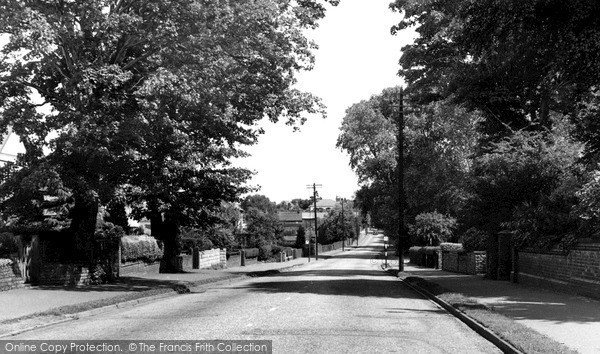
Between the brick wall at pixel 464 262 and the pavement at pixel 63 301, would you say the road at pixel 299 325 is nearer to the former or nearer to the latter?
the pavement at pixel 63 301

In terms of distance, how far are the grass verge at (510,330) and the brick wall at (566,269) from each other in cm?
332

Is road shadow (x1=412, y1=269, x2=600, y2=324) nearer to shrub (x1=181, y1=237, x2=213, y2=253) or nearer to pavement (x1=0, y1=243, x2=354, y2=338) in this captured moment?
pavement (x1=0, y1=243, x2=354, y2=338)

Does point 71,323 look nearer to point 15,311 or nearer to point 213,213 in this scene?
point 15,311

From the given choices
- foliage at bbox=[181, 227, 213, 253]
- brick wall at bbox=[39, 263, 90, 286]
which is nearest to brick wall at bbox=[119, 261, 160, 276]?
foliage at bbox=[181, 227, 213, 253]

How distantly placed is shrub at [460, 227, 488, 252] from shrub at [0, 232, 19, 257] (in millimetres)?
19098

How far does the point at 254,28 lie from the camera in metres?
20.8

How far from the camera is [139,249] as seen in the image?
32.7 m

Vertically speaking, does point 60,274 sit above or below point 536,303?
above

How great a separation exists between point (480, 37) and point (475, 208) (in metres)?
15.3

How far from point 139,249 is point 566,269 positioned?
21289 millimetres

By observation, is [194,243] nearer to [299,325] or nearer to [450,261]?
[450,261]

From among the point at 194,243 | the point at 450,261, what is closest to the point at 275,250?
the point at 194,243

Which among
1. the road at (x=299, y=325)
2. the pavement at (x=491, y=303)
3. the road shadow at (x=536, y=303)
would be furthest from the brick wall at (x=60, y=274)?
the road shadow at (x=536, y=303)

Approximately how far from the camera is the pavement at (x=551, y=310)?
34.6ft
